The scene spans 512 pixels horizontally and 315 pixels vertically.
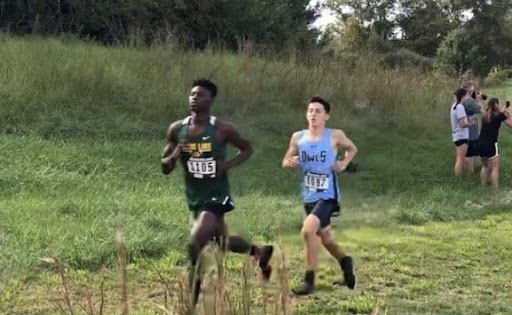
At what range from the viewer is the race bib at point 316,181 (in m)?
5.75

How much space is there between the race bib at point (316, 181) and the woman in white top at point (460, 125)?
23.7 feet

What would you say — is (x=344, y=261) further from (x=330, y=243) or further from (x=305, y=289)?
(x=305, y=289)

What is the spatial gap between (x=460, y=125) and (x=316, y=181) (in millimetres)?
7274

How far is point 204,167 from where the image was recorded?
16.4 feet

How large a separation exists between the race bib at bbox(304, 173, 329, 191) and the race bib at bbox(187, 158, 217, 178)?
1108 millimetres

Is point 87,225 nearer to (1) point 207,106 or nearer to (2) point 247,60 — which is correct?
(1) point 207,106

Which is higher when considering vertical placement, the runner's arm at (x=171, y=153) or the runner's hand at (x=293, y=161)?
the runner's arm at (x=171, y=153)

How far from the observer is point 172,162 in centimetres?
509

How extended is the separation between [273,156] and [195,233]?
833 centimetres

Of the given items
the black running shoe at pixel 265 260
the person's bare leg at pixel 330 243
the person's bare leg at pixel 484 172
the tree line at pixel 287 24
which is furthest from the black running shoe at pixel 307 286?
the tree line at pixel 287 24

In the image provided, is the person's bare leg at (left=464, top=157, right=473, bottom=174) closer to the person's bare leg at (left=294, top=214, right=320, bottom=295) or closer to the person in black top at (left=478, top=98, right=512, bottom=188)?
the person in black top at (left=478, top=98, right=512, bottom=188)

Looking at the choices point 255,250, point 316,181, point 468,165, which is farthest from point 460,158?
point 255,250

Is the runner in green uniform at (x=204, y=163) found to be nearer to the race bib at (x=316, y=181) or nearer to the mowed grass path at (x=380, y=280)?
the mowed grass path at (x=380, y=280)

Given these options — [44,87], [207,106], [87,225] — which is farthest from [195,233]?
[44,87]
